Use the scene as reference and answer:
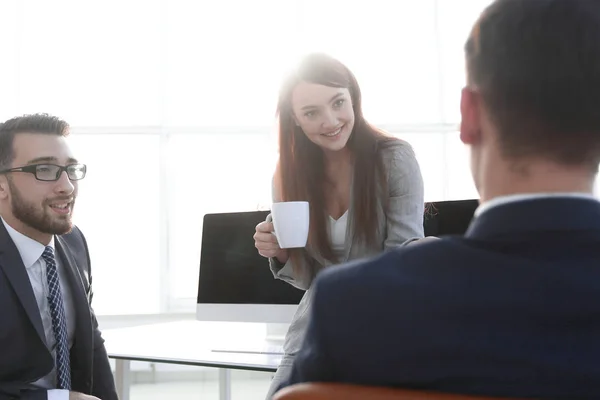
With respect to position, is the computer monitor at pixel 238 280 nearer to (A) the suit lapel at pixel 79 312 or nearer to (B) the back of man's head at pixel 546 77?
(A) the suit lapel at pixel 79 312

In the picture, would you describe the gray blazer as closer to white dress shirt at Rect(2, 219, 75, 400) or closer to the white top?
the white top

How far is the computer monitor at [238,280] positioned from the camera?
260cm

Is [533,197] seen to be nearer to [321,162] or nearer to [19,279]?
[321,162]

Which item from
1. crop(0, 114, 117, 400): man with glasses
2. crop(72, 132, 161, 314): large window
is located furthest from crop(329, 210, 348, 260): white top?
crop(72, 132, 161, 314): large window

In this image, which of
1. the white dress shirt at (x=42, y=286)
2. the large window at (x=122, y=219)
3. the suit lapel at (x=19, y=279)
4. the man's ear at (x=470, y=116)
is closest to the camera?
the man's ear at (x=470, y=116)

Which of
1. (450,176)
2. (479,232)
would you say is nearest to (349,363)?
(479,232)

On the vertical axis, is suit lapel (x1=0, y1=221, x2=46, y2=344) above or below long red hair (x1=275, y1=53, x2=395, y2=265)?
below

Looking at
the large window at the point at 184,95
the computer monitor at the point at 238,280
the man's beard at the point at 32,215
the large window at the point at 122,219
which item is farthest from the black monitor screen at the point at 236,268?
the large window at the point at 122,219

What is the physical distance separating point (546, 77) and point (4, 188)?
2010 mm

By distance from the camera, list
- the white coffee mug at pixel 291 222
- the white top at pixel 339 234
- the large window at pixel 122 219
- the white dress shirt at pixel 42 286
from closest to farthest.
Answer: the white coffee mug at pixel 291 222 → the white top at pixel 339 234 → the white dress shirt at pixel 42 286 → the large window at pixel 122 219

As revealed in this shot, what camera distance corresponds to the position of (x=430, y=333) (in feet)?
2.19

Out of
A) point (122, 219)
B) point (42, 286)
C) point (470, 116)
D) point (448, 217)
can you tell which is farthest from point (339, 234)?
point (122, 219)

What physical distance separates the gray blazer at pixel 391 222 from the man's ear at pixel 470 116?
105cm

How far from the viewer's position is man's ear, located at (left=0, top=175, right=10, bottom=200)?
224 cm
